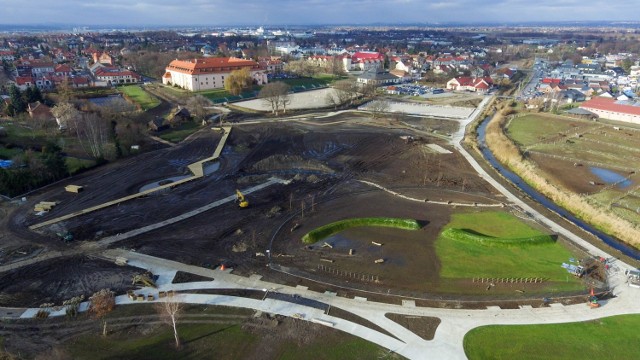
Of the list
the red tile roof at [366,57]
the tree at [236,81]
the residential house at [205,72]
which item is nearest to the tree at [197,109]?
the tree at [236,81]

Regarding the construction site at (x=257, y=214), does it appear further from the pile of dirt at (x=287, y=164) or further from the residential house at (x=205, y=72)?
the residential house at (x=205, y=72)

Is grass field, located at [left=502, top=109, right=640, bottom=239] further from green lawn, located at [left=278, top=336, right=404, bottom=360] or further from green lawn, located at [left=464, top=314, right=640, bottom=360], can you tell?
green lawn, located at [left=278, top=336, right=404, bottom=360]

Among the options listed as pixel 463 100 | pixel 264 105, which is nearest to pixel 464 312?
pixel 264 105

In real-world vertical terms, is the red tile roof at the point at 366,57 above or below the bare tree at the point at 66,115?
above

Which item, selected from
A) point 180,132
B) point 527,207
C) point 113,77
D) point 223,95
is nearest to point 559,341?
point 527,207

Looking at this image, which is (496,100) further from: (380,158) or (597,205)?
(597,205)

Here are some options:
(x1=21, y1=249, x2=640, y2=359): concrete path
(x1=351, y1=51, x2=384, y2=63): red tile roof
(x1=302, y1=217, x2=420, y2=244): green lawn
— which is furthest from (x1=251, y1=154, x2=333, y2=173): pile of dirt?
(x1=351, y1=51, x2=384, y2=63): red tile roof
